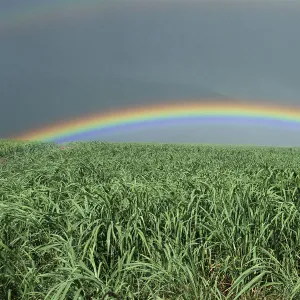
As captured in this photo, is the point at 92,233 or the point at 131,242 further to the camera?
the point at 131,242

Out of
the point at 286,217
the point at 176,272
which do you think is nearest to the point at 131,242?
the point at 176,272

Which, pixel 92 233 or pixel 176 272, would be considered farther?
pixel 92 233

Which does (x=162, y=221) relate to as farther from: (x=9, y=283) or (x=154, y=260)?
(x=9, y=283)

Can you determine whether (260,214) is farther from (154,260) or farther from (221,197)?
(154,260)

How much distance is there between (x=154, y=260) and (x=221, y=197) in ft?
4.37

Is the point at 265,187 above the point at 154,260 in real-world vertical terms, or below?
above

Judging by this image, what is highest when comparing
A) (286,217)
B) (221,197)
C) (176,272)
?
(221,197)

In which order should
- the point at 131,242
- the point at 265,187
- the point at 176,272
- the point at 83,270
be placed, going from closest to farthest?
the point at 83,270 < the point at 176,272 < the point at 131,242 < the point at 265,187

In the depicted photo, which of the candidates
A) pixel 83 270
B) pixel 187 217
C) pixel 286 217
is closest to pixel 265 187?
pixel 286 217

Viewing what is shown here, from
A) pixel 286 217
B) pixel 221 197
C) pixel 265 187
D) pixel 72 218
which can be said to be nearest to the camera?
pixel 72 218

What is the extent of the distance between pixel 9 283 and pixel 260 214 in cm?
245

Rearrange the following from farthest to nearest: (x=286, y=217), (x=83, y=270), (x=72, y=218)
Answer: (x=286, y=217), (x=72, y=218), (x=83, y=270)

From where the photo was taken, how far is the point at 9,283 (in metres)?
2.70

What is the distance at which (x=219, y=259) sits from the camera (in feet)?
10.8
